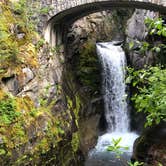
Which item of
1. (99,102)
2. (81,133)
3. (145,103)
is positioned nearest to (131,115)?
(99,102)

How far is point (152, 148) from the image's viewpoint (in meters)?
7.32

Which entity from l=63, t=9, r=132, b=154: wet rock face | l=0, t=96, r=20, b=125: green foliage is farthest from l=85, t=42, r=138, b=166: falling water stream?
l=0, t=96, r=20, b=125: green foliage

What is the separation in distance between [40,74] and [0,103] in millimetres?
2113

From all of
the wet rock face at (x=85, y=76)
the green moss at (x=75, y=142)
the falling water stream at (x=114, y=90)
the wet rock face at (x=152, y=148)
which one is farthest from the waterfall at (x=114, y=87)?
the wet rock face at (x=152, y=148)

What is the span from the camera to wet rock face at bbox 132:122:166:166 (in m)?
Answer: 6.94

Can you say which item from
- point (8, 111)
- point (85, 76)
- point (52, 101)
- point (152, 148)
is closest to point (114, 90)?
point (85, 76)

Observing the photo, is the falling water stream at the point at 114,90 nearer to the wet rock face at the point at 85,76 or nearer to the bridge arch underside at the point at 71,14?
the wet rock face at the point at 85,76

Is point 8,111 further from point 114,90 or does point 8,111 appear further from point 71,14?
point 114,90

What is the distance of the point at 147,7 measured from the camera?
31.7ft

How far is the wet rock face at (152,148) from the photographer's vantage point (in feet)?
22.8

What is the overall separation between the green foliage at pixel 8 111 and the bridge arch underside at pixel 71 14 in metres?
3.54

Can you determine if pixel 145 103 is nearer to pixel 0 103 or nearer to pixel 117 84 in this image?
pixel 0 103

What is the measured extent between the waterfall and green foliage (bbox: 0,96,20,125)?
→ 6925mm

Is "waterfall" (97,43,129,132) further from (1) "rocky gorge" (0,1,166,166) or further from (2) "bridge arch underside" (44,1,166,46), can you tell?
(2) "bridge arch underside" (44,1,166,46)
